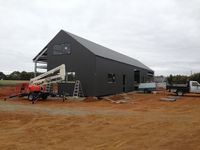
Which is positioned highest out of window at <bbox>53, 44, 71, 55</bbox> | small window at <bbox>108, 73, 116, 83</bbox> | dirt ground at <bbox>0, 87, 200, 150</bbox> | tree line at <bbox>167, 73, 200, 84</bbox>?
window at <bbox>53, 44, 71, 55</bbox>

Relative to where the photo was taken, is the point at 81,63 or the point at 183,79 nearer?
the point at 81,63

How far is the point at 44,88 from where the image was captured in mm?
27109

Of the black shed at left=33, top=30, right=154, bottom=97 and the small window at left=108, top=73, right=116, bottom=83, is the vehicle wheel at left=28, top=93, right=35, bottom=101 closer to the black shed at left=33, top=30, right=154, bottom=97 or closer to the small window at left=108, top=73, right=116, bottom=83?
the black shed at left=33, top=30, right=154, bottom=97

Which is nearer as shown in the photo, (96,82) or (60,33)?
(96,82)

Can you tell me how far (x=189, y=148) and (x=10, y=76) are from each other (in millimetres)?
78687

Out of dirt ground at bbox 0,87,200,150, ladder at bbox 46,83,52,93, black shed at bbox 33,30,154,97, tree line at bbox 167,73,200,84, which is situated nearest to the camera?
dirt ground at bbox 0,87,200,150

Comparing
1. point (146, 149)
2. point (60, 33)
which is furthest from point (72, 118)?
point (60, 33)

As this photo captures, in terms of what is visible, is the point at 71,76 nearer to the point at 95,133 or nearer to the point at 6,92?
the point at 6,92

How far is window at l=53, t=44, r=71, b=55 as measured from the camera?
29984mm

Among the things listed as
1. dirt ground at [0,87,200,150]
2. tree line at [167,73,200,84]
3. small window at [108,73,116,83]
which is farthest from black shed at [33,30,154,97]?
tree line at [167,73,200,84]

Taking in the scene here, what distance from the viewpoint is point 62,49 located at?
30.4m

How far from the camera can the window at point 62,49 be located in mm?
29984

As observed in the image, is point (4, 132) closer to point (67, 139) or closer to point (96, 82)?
point (67, 139)

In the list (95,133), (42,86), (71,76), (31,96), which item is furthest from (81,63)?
(95,133)
